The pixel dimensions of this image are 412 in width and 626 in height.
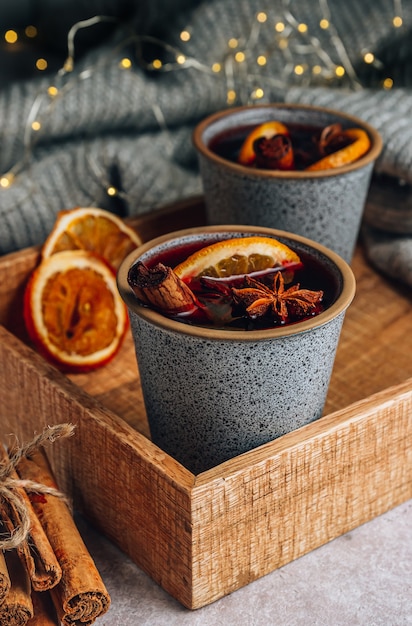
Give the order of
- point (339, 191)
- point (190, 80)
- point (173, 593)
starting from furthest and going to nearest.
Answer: point (190, 80) < point (339, 191) < point (173, 593)

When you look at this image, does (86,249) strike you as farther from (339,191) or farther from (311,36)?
(311,36)

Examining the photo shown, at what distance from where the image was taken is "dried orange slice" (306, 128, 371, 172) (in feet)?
2.88

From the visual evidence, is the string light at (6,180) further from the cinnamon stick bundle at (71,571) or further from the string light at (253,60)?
the cinnamon stick bundle at (71,571)

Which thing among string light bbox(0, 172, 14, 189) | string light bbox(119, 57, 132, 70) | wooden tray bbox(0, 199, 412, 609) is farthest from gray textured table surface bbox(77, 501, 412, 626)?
string light bbox(119, 57, 132, 70)

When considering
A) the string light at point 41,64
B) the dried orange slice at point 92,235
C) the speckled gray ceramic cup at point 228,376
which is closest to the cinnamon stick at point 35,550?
the speckled gray ceramic cup at point 228,376

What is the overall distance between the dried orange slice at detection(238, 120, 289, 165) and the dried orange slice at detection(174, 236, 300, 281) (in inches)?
8.1

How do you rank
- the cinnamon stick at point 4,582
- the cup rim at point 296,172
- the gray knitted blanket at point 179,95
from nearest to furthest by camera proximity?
the cinnamon stick at point 4,582, the cup rim at point 296,172, the gray knitted blanket at point 179,95

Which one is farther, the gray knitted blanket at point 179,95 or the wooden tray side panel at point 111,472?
the gray knitted blanket at point 179,95

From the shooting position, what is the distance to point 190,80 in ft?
3.68

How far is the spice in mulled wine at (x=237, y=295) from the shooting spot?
645 mm

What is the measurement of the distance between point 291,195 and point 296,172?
2 cm

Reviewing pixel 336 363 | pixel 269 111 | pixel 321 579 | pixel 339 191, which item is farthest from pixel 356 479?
pixel 269 111

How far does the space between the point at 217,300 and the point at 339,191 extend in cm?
26

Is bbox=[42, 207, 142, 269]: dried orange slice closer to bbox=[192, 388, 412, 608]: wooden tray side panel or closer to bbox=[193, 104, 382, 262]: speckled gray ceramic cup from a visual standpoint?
bbox=[193, 104, 382, 262]: speckled gray ceramic cup
